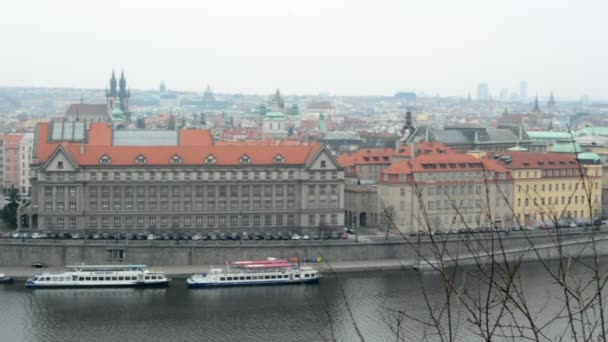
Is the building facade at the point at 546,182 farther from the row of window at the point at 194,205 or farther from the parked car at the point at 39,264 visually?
the parked car at the point at 39,264

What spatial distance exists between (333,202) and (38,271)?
475 inches

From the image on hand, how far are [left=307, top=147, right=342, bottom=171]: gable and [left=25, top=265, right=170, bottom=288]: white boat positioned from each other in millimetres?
9255

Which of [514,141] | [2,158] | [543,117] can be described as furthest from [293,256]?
[543,117]

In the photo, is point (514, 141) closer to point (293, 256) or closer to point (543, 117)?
point (293, 256)

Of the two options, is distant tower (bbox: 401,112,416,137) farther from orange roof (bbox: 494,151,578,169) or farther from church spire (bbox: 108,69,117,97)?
church spire (bbox: 108,69,117,97)

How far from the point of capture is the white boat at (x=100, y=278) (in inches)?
1286

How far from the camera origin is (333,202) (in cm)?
4088

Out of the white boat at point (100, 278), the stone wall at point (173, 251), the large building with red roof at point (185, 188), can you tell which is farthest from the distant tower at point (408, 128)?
Answer: the white boat at point (100, 278)

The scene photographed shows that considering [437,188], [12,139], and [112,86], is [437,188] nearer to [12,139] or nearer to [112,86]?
[12,139]

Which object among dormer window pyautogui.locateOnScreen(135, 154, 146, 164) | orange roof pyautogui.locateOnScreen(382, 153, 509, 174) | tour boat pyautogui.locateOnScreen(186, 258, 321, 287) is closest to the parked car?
tour boat pyautogui.locateOnScreen(186, 258, 321, 287)

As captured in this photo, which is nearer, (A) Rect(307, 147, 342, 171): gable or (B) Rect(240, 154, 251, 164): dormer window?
(B) Rect(240, 154, 251, 164): dormer window

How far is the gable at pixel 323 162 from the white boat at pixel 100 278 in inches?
364

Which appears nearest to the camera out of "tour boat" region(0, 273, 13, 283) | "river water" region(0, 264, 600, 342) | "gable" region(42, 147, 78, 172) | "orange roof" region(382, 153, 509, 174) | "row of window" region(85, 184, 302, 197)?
"river water" region(0, 264, 600, 342)

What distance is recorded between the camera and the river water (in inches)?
996
